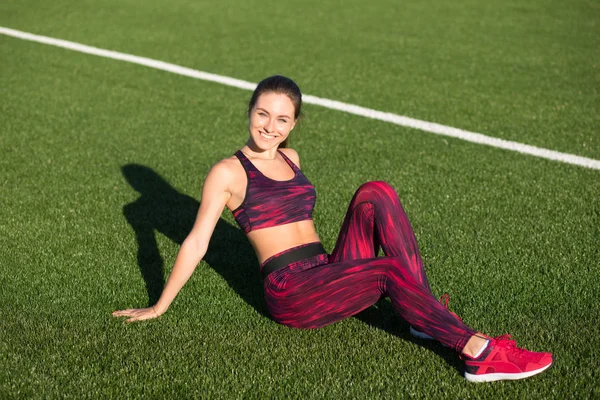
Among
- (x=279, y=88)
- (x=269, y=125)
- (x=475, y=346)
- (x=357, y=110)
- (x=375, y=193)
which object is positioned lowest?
(x=357, y=110)

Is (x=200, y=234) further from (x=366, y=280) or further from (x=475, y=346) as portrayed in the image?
(x=475, y=346)

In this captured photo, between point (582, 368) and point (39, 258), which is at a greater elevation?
point (582, 368)

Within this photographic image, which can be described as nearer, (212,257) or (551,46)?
(212,257)

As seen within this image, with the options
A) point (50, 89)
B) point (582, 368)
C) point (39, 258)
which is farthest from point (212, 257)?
point (50, 89)

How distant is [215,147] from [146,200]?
1578 millimetres

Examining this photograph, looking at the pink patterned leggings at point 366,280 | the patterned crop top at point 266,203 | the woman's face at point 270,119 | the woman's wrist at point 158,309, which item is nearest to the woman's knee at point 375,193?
the pink patterned leggings at point 366,280

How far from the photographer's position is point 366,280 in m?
4.14

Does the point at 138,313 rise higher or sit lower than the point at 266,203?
lower

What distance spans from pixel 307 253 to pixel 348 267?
0.46 metres

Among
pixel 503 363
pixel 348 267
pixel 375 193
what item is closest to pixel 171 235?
pixel 375 193

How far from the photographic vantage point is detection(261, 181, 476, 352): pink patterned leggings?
3992 mm

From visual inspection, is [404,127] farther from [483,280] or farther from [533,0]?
[533,0]

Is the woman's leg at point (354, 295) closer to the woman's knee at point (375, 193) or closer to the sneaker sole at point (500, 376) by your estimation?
the sneaker sole at point (500, 376)

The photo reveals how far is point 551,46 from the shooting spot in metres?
13.0
